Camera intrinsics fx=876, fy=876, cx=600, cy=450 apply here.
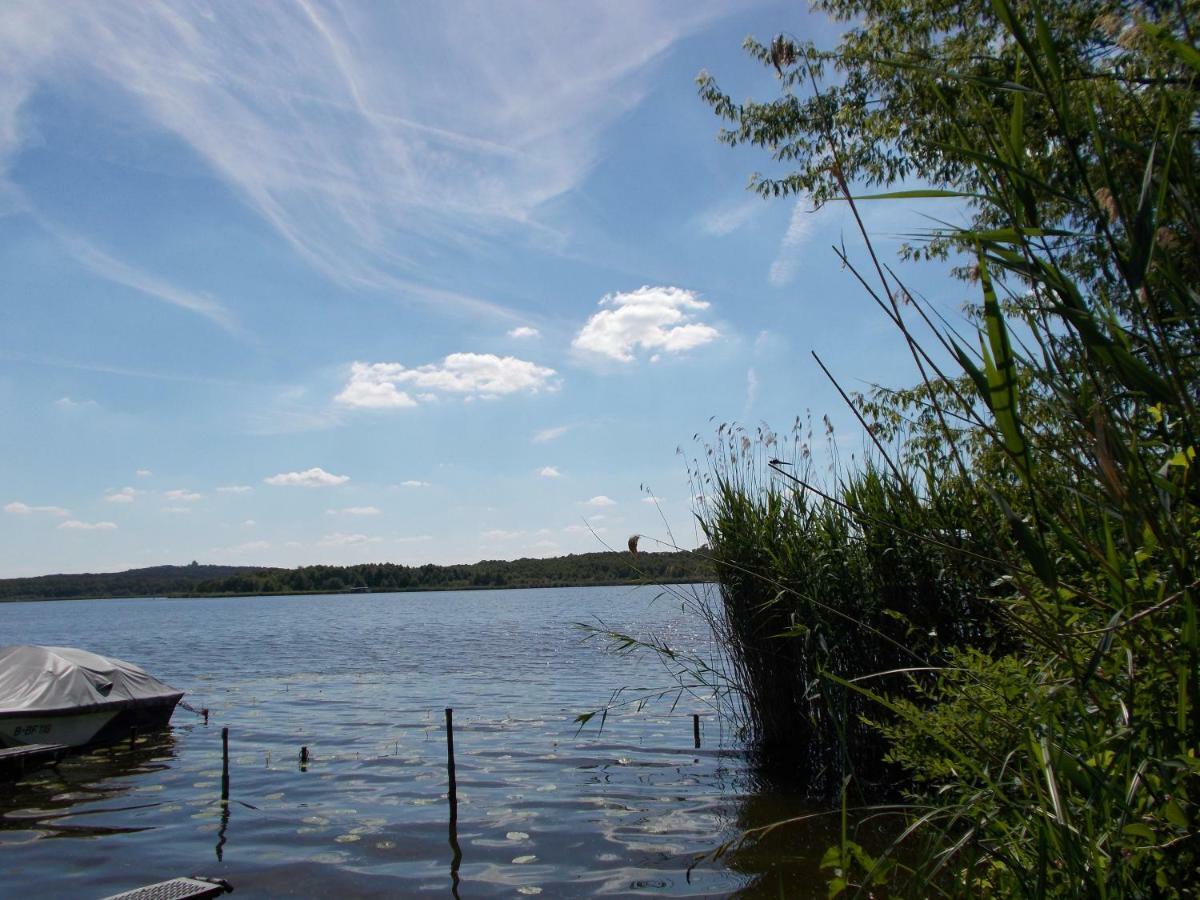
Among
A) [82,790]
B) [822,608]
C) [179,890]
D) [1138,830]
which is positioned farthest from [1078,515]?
[82,790]

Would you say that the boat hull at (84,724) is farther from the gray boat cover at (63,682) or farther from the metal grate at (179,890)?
the metal grate at (179,890)

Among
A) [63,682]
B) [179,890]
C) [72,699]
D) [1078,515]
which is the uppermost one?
[1078,515]

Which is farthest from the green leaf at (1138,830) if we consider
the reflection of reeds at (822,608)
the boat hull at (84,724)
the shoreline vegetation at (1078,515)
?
the boat hull at (84,724)

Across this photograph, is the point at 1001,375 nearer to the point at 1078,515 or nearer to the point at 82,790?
the point at 1078,515

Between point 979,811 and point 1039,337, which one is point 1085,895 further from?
point 1039,337

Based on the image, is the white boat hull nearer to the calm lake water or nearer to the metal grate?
the calm lake water

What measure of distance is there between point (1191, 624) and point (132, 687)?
1807 centimetres

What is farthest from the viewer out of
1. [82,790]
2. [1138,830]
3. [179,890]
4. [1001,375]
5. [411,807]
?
[82,790]

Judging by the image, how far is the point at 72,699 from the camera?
14.9m

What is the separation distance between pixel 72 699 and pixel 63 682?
42cm

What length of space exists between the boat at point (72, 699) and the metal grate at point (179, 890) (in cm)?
881

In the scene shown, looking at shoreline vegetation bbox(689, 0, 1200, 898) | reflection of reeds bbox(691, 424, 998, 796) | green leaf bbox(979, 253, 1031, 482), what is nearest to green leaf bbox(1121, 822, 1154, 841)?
shoreline vegetation bbox(689, 0, 1200, 898)

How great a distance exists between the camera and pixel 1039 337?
7.74ft

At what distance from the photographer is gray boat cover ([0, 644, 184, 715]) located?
47.8 ft
